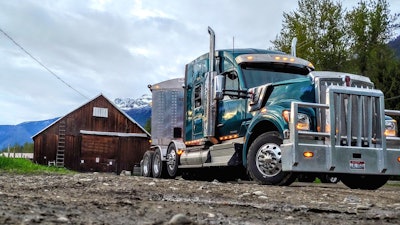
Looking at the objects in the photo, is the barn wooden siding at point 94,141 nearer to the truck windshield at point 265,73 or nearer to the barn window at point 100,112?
the barn window at point 100,112

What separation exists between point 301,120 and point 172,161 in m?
5.49

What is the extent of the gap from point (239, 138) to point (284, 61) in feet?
6.37

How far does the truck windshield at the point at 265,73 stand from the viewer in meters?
10.2

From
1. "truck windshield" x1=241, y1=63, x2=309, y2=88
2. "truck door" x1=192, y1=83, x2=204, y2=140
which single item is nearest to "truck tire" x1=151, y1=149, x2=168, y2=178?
"truck door" x1=192, y1=83, x2=204, y2=140

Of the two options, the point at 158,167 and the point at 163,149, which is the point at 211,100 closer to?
the point at 163,149

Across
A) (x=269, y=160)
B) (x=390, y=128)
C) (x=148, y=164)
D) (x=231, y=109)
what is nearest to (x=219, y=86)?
(x=231, y=109)

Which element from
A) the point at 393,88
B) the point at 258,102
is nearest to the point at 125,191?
the point at 258,102

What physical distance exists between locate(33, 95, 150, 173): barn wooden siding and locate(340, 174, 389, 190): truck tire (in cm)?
3498

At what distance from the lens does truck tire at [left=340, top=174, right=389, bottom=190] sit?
950 centimetres

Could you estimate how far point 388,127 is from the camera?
912 centimetres

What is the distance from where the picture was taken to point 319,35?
33719 mm

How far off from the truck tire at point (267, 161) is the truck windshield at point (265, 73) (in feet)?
5.55

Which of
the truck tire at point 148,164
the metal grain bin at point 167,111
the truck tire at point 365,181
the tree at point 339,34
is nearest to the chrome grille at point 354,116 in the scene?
the truck tire at point 365,181

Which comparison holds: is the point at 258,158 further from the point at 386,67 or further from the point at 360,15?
the point at 360,15
